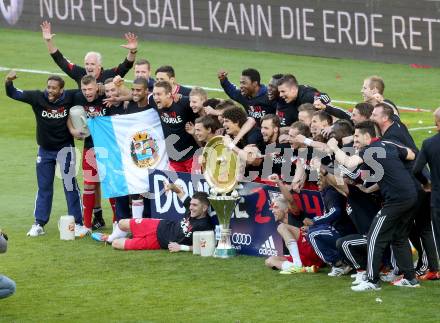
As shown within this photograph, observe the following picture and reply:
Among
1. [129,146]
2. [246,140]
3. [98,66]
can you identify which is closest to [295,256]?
[246,140]

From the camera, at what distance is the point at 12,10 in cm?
3319

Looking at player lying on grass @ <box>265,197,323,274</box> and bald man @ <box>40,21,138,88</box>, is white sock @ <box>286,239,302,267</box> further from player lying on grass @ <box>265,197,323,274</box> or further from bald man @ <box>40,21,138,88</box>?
bald man @ <box>40,21,138,88</box>

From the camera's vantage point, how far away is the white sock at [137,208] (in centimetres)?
1519

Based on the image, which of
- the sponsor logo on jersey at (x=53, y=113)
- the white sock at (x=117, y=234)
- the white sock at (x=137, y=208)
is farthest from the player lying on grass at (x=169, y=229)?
the sponsor logo on jersey at (x=53, y=113)

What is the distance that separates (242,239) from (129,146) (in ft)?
7.76

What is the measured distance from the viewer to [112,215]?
1658cm

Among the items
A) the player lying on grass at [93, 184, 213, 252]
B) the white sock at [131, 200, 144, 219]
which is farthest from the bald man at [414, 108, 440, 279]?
the white sock at [131, 200, 144, 219]

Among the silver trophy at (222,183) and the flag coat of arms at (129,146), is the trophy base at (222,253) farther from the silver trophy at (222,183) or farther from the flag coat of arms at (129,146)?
the flag coat of arms at (129,146)

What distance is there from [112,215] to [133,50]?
91.8 inches

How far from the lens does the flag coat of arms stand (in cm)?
1541

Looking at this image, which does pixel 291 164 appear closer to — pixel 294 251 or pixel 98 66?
pixel 294 251

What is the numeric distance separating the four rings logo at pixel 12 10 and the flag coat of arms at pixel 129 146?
18.1m

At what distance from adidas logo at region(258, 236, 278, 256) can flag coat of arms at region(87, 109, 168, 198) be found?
214cm

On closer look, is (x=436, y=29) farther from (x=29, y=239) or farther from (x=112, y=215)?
(x=29, y=239)
